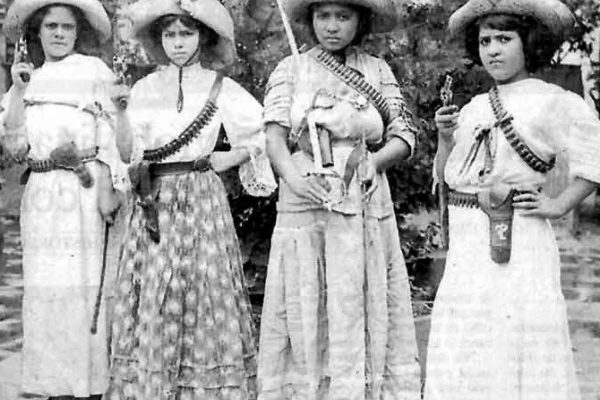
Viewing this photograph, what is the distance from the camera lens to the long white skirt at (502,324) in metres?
4.80

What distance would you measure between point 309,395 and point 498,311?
0.96 m

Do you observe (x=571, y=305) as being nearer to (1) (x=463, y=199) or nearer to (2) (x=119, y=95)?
(1) (x=463, y=199)

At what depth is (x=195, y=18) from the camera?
5.48 metres

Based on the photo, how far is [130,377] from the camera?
550 cm

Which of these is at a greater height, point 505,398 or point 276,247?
point 276,247

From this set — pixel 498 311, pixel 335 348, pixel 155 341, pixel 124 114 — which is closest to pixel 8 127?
pixel 124 114

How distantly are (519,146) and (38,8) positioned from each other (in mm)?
2362

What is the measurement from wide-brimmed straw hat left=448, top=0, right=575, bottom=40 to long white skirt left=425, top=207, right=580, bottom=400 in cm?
77

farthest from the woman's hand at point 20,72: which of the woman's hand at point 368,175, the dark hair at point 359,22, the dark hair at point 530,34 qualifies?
the dark hair at point 530,34

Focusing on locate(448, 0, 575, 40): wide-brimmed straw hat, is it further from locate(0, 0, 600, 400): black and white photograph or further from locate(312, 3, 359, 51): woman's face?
locate(312, 3, 359, 51): woman's face

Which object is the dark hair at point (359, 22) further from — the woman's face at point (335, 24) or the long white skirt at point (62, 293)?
the long white skirt at point (62, 293)

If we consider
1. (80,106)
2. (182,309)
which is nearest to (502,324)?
(182,309)

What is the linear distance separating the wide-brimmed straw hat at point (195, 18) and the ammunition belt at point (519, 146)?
4.49 ft

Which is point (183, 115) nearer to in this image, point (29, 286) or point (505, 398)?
point (29, 286)
